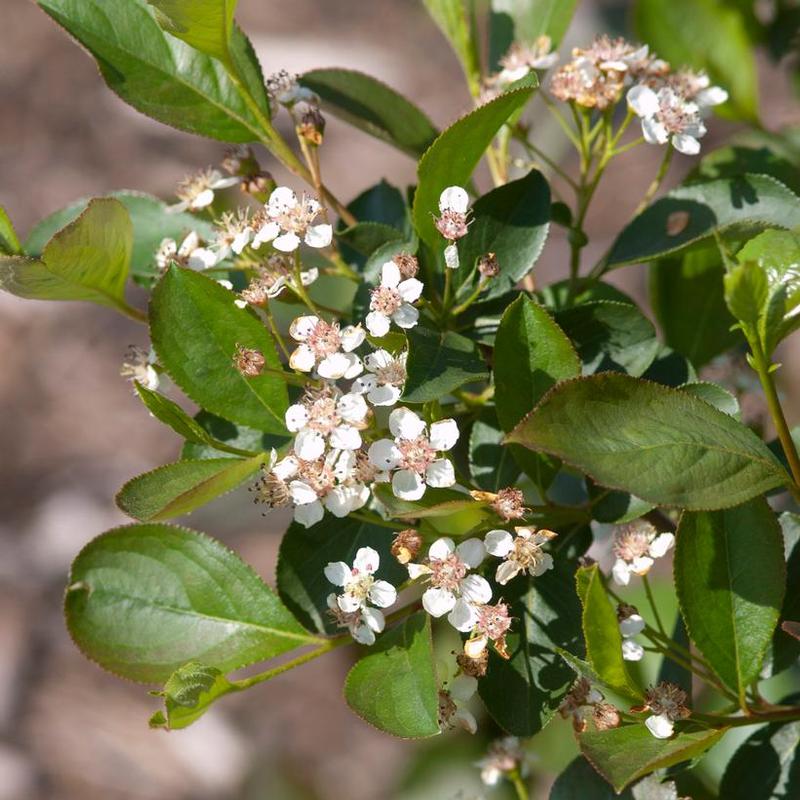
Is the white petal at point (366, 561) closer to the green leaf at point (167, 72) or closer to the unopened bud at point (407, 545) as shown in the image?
the unopened bud at point (407, 545)

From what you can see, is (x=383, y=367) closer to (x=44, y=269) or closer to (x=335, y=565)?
(x=335, y=565)

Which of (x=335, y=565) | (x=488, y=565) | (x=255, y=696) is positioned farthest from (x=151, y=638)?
(x=255, y=696)

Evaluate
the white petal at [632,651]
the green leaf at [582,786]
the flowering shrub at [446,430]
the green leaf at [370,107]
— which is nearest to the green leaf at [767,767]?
the flowering shrub at [446,430]

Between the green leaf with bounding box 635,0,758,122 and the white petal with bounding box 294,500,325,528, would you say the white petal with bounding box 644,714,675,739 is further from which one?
the green leaf with bounding box 635,0,758,122

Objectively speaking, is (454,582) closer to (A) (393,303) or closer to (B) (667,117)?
(A) (393,303)

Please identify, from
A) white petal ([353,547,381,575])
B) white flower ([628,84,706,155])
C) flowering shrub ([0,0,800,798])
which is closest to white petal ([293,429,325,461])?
flowering shrub ([0,0,800,798])

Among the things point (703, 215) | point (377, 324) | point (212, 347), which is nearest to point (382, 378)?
point (377, 324)
